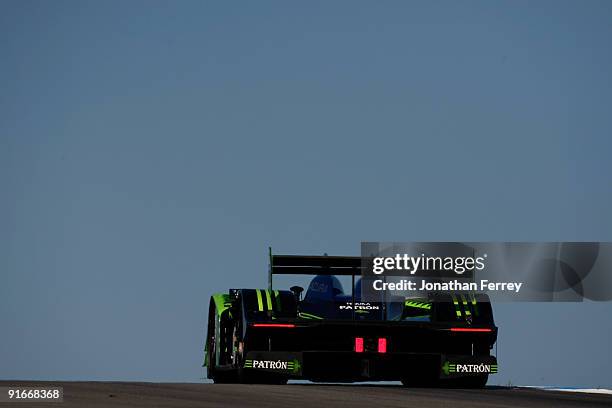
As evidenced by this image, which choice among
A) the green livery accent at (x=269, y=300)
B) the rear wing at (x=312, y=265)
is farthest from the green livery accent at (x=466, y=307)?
the green livery accent at (x=269, y=300)

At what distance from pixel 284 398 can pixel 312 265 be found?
23.8 ft

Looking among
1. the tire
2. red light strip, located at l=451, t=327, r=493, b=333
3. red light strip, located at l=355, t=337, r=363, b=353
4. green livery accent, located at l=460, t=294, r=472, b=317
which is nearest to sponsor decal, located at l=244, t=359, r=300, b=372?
red light strip, located at l=355, t=337, r=363, b=353

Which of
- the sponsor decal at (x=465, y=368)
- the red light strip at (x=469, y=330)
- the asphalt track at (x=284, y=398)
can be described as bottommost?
the asphalt track at (x=284, y=398)

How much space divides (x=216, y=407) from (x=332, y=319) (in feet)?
24.6

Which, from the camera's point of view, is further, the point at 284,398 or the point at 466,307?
the point at 466,307

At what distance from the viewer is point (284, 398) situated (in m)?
13.0

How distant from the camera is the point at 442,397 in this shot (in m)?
14.2

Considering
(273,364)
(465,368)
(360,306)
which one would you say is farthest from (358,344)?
(360,306)

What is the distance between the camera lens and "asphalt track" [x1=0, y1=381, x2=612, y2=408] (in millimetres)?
11891

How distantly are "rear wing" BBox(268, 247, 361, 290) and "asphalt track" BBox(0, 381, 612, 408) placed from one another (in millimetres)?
4268

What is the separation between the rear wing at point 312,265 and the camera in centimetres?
1997

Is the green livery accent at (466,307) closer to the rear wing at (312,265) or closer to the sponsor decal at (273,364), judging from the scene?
the rear wing at (312,265)

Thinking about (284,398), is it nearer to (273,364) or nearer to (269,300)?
(273,364)

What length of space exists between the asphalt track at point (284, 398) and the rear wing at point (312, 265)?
4268mm
